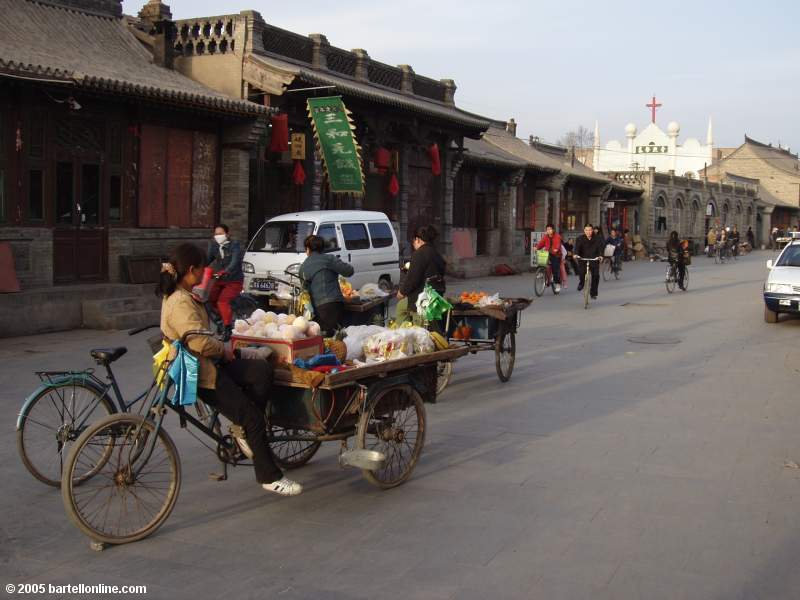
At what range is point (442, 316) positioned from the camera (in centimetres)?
979

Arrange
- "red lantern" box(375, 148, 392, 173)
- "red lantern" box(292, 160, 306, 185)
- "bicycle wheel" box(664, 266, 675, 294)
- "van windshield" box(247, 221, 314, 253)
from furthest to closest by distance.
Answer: "bicycle wheel" box(664, 266, 675, 294), "red lantern" box(375, 148, 392, 173), "red lantern" box(292, 160, 306, 185), "van windshield" box(247, 221, 314, 253)

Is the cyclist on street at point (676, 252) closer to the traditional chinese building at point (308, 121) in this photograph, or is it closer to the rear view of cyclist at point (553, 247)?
the rear view of cyclist at point (553, 247)

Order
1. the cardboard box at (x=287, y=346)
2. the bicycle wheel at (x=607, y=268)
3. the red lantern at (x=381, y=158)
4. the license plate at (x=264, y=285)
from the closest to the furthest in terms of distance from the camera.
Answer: the cardboard box at (x=287, y=346)
the license plate at (x=264, y=285)
the red lantern at (x=381, y=158)
the bicycle wheel at (x=607, y=268)

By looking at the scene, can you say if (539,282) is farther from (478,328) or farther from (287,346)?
(287,346)

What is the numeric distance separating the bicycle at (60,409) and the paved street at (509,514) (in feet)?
1.14

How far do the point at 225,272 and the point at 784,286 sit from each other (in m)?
10.4

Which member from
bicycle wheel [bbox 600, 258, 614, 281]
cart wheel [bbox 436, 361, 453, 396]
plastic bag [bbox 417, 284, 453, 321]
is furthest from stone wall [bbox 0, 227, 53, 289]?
bicycle wheel [bbox 600, 258, 614, 281]

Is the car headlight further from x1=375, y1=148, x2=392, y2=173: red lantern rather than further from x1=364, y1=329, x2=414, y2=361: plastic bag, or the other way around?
Answer: x1=364, y1=329, x2=414, y2=361: plastic bag

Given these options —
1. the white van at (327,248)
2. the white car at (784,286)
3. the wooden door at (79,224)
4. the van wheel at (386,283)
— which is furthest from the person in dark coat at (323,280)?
the white car at (784,286)

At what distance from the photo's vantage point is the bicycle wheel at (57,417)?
5758 millimetres

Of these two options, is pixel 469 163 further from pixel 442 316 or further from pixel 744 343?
pixel 442 316

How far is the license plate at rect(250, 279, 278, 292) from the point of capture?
631 inches

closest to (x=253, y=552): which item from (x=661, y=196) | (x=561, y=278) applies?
(x=561, y=278)

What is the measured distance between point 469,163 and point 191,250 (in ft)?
85.7
